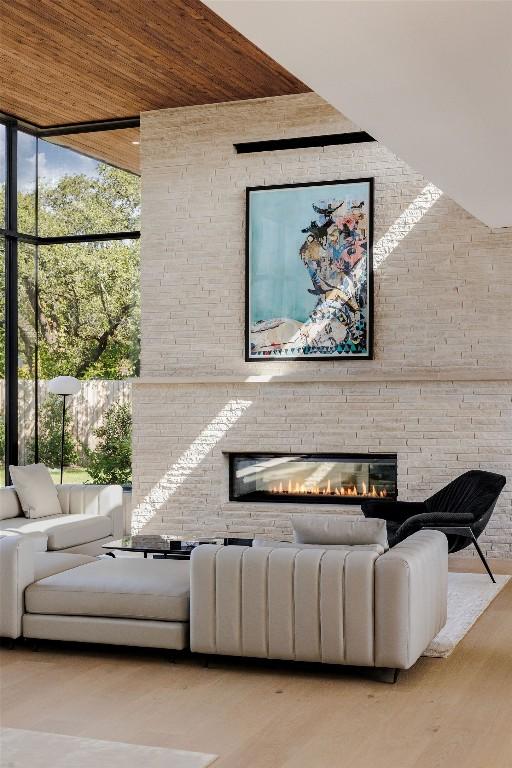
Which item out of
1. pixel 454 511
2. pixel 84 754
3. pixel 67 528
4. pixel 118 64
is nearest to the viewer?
pixel 84 754

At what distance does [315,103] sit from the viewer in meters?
9.12

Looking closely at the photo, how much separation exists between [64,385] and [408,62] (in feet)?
20.9

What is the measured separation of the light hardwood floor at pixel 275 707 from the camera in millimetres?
3887

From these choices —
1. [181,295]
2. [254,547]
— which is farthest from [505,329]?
[254,547]

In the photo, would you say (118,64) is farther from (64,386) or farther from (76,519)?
(76,519)

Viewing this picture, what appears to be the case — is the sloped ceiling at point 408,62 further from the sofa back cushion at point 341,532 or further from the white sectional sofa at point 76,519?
the white sectional sofa at point 76,519

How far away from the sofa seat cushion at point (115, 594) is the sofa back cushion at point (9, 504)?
2.90m

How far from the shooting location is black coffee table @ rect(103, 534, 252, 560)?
696 centimetres

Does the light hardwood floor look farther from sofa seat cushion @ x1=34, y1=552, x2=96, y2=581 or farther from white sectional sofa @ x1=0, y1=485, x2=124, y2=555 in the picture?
white sectional sofa @ x1=0, y1=485, x2=124, y2=555

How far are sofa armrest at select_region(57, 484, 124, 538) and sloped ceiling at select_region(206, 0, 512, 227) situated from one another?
14.8 ft

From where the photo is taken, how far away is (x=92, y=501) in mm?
8789

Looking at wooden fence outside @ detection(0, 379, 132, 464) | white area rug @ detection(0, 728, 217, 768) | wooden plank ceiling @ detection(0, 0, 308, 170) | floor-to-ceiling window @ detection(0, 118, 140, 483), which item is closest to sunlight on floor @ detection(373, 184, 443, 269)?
wooden plank ceiling @ detection(0, 0, 308, 170)

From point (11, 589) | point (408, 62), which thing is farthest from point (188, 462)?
point (408, 62)

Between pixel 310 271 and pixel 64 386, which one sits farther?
pixel 64 386
